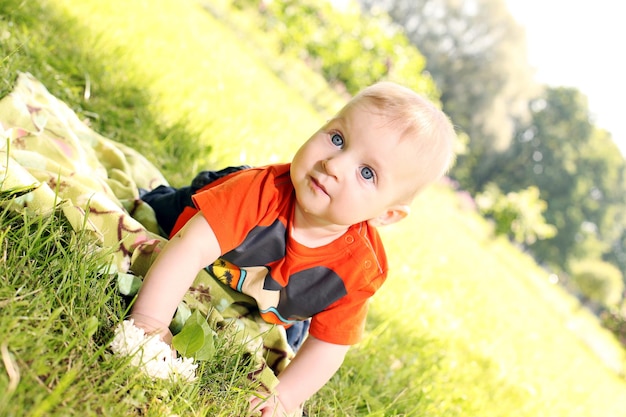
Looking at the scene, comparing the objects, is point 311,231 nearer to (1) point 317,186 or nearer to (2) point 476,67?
(1) point 317,186

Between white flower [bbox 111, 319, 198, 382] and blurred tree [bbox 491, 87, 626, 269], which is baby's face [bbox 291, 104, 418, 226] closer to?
white flower [bbox 111, 319, 198, 382]

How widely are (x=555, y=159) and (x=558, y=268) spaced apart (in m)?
8.08

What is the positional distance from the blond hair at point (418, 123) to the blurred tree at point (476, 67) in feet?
121

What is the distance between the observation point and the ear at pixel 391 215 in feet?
6.56

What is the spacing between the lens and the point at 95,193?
198 cm

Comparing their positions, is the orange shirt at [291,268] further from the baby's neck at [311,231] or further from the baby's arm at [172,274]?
the baby's arm at [172,274]

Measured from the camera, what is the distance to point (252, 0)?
1378 centimetres

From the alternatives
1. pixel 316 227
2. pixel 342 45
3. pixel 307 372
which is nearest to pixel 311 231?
pixel 316 227

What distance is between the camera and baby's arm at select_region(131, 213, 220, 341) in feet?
5.25

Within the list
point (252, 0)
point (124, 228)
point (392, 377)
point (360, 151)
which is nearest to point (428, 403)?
point (392, 377)

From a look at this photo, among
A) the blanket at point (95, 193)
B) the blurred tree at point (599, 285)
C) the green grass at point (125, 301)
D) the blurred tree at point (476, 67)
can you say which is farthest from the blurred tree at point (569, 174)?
the blanket at point (95, 193)

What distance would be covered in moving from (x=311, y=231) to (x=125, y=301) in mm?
650

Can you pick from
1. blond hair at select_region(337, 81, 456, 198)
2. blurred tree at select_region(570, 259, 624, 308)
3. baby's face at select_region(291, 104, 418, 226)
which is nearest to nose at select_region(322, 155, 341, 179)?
baby's face at select_region(291, 104, 418, 226)

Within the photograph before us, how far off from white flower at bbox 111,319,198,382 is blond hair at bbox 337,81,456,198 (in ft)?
3.06
